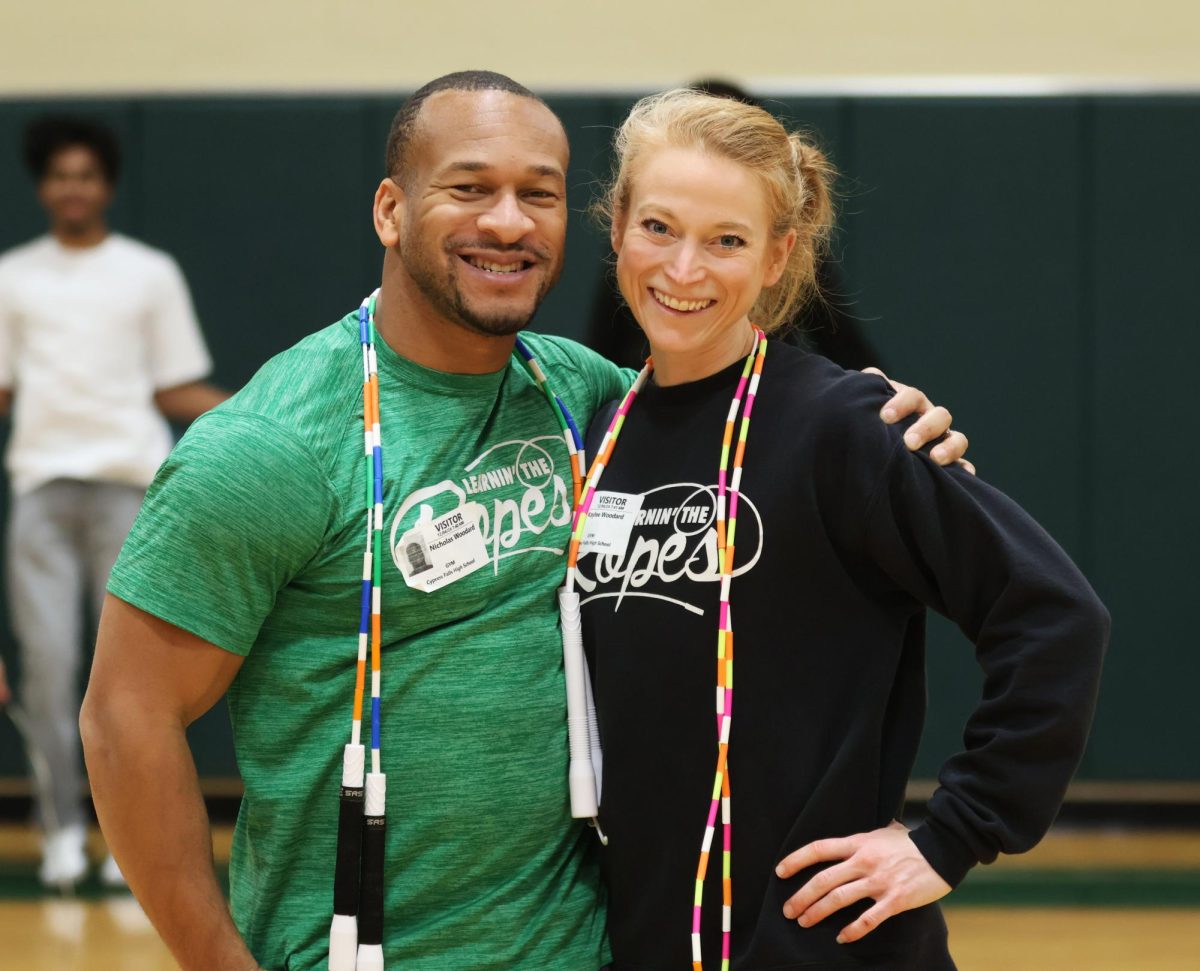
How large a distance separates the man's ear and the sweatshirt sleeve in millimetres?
662

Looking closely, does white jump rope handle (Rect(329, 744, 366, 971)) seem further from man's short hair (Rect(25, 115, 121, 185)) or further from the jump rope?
man's short hair (Rect(25, 115, 121, 185))

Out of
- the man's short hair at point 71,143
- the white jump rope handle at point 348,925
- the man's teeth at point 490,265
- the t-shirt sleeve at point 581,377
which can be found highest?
the man's short hair at point 71,143

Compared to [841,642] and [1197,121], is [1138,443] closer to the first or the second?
[1197,121]

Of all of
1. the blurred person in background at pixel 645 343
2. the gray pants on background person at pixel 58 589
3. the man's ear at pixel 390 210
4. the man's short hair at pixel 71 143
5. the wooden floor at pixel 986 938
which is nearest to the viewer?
the man's ear at pixel 390 210

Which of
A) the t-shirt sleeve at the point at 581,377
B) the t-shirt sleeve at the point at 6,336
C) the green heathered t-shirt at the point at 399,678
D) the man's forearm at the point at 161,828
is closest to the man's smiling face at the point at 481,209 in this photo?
the green heathered t-shirt at the point at 399,678

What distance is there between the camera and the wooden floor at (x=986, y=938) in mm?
3809

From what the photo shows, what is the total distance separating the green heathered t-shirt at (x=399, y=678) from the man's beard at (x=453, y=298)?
3.3 inches

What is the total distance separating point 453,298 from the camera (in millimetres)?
1799

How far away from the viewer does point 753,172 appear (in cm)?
181

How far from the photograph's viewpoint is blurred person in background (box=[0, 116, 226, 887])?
15.2 feet

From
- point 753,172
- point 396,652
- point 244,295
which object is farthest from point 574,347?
point 244,295

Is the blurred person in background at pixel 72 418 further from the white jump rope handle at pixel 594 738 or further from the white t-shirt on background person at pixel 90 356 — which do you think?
the white jump rope handle at pixel 594 738

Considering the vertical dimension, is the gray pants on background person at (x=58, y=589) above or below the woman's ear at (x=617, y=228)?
below

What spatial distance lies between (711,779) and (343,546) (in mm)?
491
